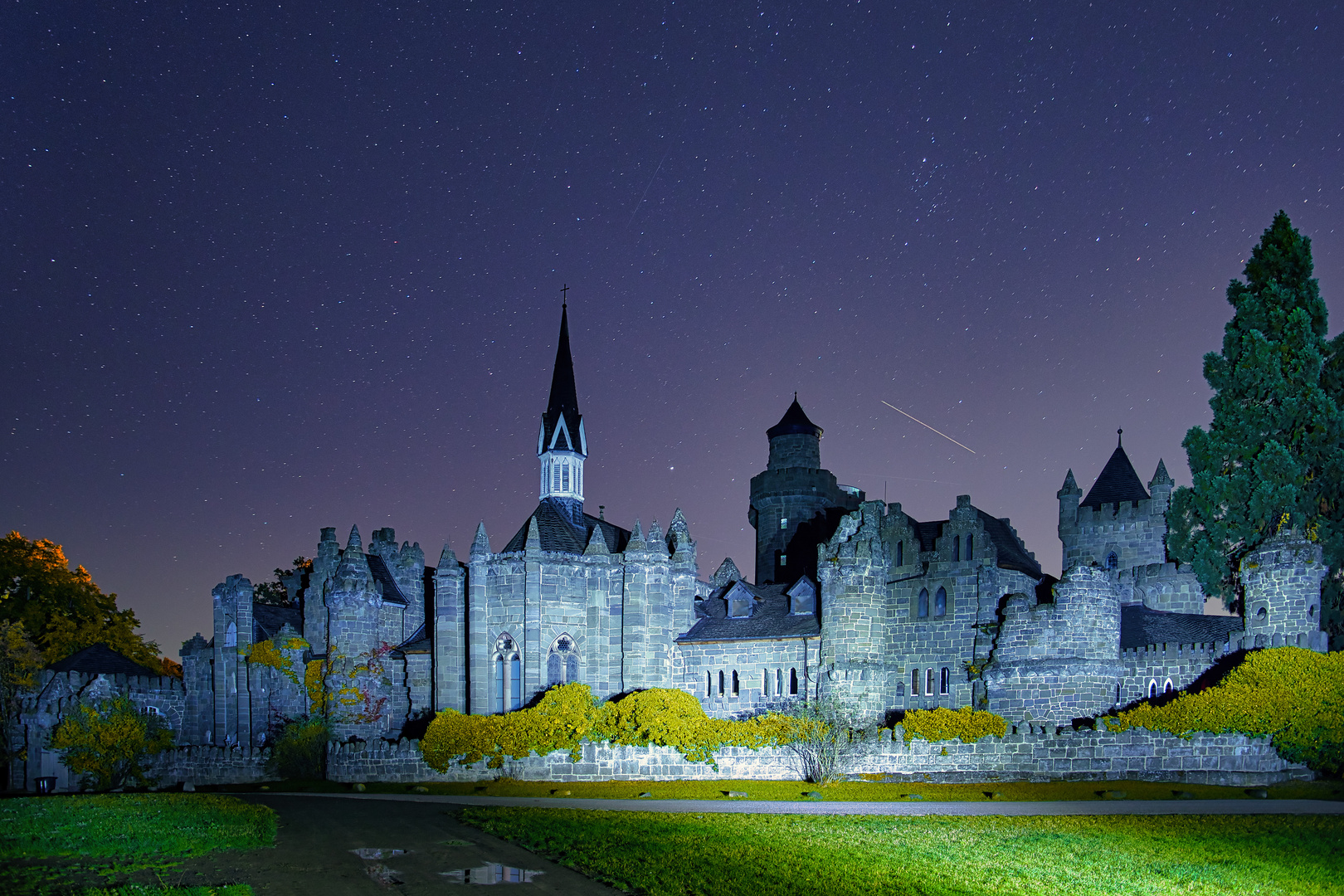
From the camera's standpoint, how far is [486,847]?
81.9 ft

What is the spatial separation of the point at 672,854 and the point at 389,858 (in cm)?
562

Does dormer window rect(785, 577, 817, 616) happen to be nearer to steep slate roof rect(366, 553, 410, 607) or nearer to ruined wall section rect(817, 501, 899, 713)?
ruined wall section rect(817, 501, 899, 713)

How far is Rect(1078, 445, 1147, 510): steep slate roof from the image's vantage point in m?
53.9

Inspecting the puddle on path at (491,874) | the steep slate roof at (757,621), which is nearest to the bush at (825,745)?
the steep slate roof at (757,621)

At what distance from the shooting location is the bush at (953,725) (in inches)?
1522

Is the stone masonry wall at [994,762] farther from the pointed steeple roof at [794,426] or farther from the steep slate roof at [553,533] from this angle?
the pointed steeple roof at [794,426]

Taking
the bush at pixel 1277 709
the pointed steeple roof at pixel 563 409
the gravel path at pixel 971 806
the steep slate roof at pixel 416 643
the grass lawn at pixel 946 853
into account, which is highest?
the pointed steeple roof at pixel 563 409

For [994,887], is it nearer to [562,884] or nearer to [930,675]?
[562,884]

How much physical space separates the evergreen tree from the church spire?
26.8m

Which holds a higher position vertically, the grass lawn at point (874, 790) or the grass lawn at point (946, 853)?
the grass lawn at point (946, 853)

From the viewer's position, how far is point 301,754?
48.6 meters

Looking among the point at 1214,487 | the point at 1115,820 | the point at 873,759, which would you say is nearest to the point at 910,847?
the point at 1115,820

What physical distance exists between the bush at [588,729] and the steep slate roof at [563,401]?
1695cm

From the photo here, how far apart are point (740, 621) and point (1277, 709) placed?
69.6 ft
